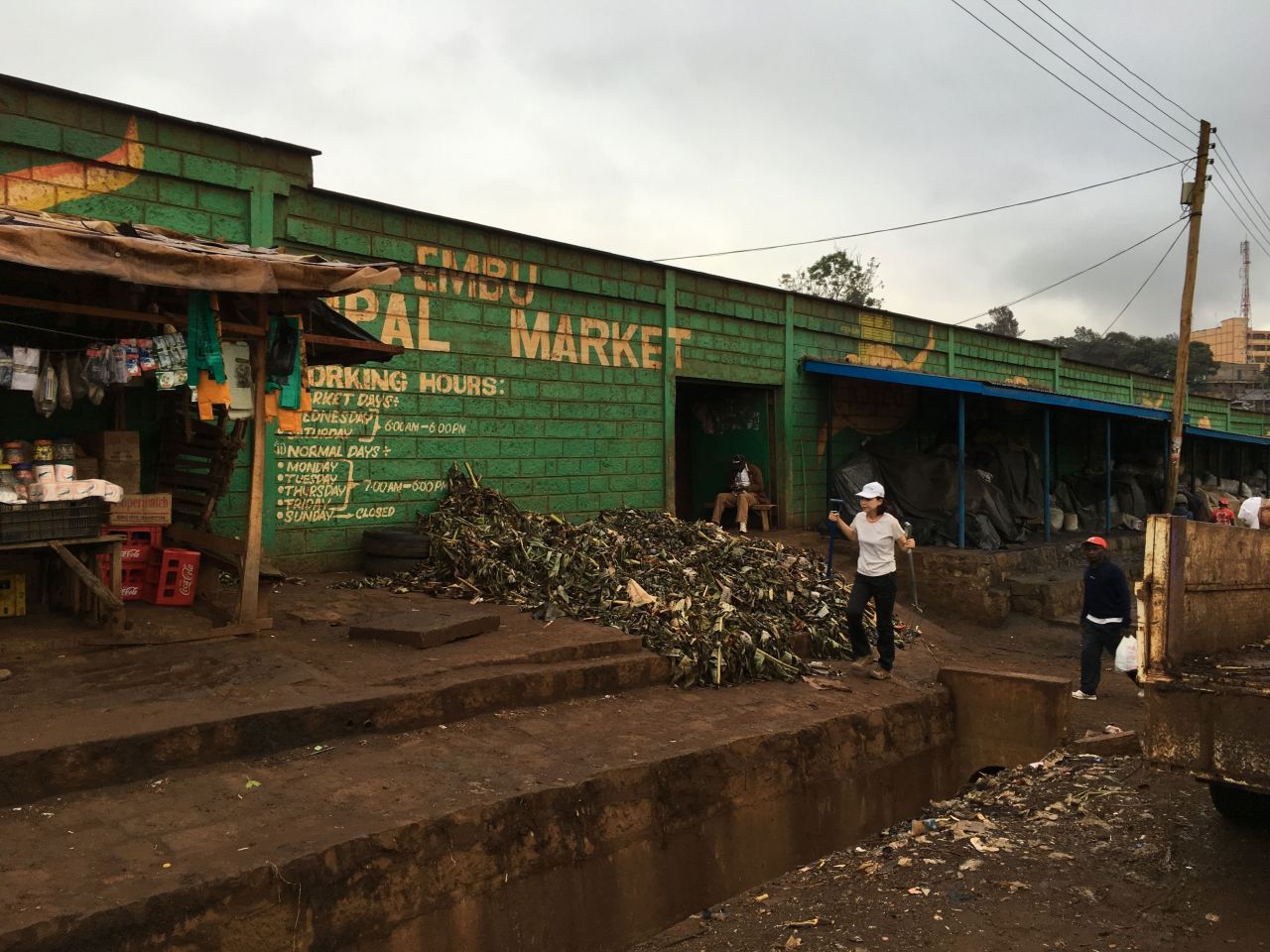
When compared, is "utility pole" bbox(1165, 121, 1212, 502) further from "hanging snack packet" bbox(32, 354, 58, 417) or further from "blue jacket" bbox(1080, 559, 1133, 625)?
"hanging snack packet" bbox(32, 354, 58, 417)

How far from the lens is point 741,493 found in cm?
1357

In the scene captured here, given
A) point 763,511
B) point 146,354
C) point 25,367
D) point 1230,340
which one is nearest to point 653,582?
point 146,354

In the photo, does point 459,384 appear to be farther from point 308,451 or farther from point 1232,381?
point 1232,381

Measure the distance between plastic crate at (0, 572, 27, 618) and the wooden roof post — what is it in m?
1.48

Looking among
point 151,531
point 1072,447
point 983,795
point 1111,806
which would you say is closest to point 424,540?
point 151,531

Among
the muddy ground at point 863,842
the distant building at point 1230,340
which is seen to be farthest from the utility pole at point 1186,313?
the distant building at point 1230,340

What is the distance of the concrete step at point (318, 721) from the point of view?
166 inches

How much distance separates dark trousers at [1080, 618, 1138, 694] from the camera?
8828 millimetres

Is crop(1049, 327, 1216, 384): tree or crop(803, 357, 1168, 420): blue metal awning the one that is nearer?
crop(803, 357, 1168, 420): blue metal awning

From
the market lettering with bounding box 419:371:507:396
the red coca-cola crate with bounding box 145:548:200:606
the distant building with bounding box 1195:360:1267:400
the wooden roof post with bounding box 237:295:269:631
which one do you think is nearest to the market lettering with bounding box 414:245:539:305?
the market lettering with bounding box 419:371:507:396

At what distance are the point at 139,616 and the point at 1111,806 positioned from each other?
6.71 meters

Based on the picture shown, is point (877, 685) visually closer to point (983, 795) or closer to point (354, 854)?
point (983, 795)

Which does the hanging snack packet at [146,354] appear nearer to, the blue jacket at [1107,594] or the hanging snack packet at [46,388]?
the hanging snack packet at [46,388]

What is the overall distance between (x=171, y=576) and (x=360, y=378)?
3013 mm
